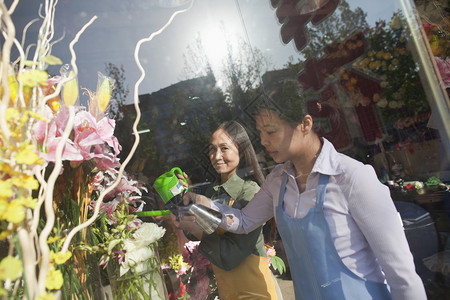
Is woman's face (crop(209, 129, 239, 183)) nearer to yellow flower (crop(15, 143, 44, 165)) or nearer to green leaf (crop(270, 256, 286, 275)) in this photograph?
green leaf (crop(270, 256, 286, 275))

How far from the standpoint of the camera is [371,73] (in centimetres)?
151

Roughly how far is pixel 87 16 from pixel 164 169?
693 mm

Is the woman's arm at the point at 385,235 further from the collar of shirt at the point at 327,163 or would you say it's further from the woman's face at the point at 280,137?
the woman's face at the point at 280,137

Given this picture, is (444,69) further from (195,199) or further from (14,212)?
(14,212)

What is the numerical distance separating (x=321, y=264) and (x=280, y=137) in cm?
40

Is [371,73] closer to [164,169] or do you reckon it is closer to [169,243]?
[164,169]

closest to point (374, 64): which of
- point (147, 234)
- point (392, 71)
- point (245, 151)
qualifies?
point (392, 71)

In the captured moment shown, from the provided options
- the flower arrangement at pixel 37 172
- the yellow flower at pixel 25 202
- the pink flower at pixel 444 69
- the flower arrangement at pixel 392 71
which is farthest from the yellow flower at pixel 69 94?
the pink flower at pixel 444 69

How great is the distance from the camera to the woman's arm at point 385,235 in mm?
851

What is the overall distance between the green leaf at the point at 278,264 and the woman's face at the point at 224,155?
39cm

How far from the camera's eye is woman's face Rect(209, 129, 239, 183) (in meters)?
1.33

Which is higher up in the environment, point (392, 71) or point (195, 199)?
point (392, 71)

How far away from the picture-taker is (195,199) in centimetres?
124

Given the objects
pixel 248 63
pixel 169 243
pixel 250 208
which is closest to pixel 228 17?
pixel 248 63
